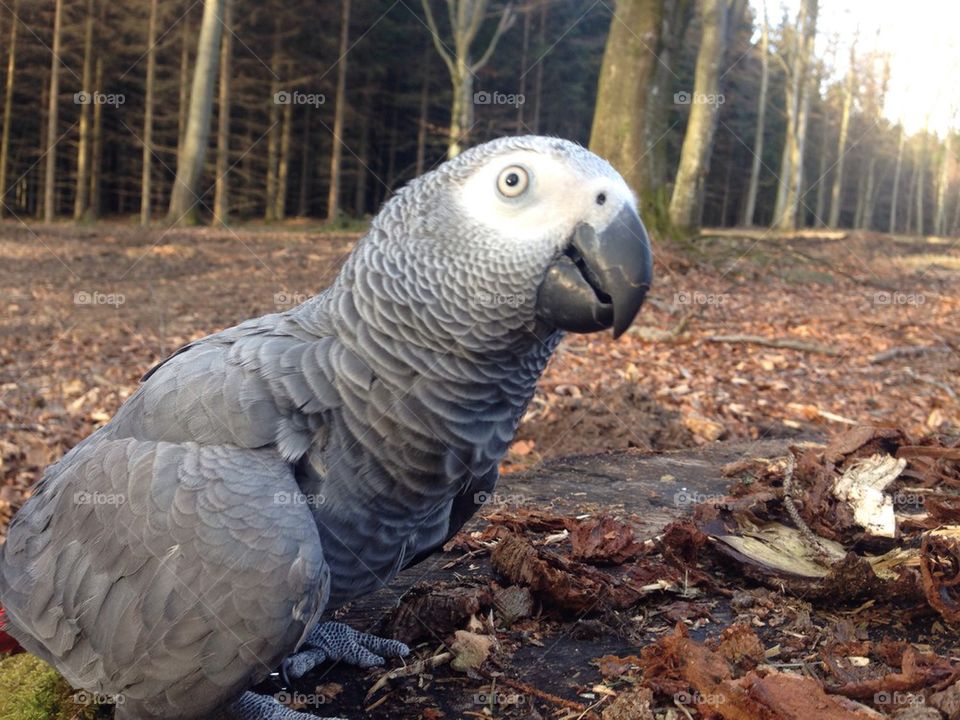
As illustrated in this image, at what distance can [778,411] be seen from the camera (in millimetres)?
7004

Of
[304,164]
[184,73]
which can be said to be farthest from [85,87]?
[304,164]

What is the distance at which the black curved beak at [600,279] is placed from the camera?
2371 mm

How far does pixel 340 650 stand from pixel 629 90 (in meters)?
11.5

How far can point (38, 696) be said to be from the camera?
2.77 m

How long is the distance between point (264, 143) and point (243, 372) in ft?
90.4

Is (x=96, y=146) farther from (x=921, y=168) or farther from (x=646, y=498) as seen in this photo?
(x=921, y=168)

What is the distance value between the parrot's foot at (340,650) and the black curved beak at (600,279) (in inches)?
60.0

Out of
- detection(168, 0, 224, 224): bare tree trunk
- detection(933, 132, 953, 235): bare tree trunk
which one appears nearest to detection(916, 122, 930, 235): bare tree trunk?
detection(933, 132, 953, 235): bare tree trunk

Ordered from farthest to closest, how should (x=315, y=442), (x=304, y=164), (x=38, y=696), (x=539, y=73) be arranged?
(x=539, y=73)
(x=304, y=164)
(x=38, y=696)
(x=315, y=442)

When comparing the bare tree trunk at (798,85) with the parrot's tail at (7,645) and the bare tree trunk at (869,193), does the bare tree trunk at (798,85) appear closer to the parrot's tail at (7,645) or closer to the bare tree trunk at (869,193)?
the bare tree trunk at (869,193)

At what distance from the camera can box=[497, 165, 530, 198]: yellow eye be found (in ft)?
7.93

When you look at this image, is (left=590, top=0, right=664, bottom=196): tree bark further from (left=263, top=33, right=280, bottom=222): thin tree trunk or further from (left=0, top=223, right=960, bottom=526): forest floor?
(left=263, top=33, right=280, bottom=222): thin tree trunk

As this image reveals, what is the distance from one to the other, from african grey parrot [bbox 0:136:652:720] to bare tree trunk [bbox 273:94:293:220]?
76.8 feet

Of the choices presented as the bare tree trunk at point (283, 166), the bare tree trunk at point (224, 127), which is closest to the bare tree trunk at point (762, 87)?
the bare tree trunk at point (283, 166)
